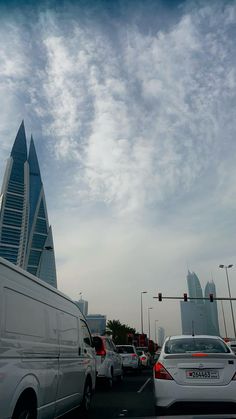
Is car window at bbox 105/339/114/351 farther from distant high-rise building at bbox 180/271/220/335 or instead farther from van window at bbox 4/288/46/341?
distant high-rise building at bbox 180/271/220/335

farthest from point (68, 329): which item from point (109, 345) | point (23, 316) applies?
point (109, 345)

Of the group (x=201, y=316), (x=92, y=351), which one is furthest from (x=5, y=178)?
(x=92, y=351)

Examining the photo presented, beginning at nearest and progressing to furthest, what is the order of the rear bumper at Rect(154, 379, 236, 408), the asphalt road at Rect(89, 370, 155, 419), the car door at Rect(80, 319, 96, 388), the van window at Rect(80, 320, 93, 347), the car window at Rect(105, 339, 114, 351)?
the rear bumper at Rect(154, 379, 236, 408) < the asphalt road at Rect(89, 370, 155, 419) < the car door at Rect(80, 319, 96, 388) < the van window at Rect(80, 320, 93, 347) < the car window at Rect(105, 339, 114, 351)

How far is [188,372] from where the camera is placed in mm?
5562

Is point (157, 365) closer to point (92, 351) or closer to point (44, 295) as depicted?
point (44, 295)

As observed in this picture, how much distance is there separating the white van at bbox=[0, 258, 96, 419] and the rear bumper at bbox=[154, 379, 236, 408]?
1673 mm

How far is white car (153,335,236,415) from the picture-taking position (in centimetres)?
533

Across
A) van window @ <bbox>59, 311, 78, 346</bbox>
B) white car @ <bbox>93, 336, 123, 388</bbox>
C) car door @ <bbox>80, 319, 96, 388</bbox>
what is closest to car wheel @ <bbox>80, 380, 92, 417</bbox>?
car door @ <bbox>80, 319, 96, 388</bbox>

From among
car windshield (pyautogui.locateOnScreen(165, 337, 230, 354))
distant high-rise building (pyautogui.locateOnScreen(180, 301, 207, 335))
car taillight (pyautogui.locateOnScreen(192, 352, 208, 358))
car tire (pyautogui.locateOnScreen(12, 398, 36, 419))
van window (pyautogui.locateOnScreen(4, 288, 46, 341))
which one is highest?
distant high-rise building (pyautogui.locateOnScreen(180, 301, 207, 335))

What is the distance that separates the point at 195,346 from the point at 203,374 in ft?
3.56

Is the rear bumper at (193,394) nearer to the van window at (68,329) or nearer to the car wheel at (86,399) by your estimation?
the van window at (68,329)

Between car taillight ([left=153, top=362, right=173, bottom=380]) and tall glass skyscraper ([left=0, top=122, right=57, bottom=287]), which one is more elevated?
tall glass skyscraper ([left=0, top=122, right=57, bottom=287])

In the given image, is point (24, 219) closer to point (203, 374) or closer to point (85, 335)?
point (85, 335)

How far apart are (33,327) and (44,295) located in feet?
2.44
